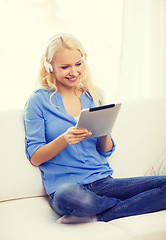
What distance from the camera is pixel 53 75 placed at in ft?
6.07

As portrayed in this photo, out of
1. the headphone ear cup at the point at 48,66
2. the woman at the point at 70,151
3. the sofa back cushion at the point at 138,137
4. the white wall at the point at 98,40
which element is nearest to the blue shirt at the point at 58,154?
the woman at the point at 70,151

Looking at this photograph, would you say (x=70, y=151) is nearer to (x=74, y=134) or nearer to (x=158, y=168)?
(x=74, y=134)

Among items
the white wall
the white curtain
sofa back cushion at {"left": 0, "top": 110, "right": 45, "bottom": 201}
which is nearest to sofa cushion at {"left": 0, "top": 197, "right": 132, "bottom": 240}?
sofa back cushion at {"left": 0, "top": 110, "right": 45, "bottom": 201}

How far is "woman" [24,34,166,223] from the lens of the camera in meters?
1.61

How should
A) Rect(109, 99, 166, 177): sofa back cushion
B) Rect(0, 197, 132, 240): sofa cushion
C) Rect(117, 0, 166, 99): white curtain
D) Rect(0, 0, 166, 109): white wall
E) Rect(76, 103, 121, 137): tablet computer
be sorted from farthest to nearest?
Rect(117, 0, 166, 99): white curtain
Rect(0, 0, 166, 109): white wall
Rect(109, 99, 166, 177): sofa back cushion
Rect(76, 103, 121, 137): tablet computer
Rect(0, 197, 132, 240): sofa cushion

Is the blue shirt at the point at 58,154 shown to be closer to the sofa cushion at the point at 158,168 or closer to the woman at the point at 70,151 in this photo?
the woman at the point at 70,151

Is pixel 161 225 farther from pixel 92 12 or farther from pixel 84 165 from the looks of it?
pixel 92 12

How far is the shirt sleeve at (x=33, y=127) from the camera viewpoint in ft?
5.67

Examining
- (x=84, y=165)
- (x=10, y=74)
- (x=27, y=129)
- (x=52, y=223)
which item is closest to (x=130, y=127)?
(x=84, y=165)

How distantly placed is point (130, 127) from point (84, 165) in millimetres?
425

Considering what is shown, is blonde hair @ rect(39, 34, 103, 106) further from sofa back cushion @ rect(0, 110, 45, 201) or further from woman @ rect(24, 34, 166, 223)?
sofa back cushion @ rect(0, 110, 45, 201)

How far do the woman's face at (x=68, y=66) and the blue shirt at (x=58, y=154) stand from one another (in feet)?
0.40

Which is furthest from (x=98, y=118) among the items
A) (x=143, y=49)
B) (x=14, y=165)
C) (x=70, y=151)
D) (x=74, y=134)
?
(x=143, y=49)

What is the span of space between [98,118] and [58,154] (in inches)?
12.3
